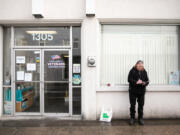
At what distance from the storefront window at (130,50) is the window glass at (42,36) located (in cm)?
140

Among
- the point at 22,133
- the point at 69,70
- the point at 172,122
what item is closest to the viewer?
the point at 22,133

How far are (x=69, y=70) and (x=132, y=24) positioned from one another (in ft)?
8.91

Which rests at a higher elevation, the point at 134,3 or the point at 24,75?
the point at 134,3

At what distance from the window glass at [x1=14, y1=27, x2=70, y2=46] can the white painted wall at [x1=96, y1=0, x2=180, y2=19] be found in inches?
54.5

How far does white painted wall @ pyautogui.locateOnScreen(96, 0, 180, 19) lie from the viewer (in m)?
5.01

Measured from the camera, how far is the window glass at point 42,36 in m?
5.39

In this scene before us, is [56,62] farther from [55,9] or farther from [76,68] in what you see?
[55,9]

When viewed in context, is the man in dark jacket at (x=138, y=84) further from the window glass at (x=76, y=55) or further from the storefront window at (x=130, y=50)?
the window glass at (x=76, y=55)

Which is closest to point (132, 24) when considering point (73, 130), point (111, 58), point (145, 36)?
point (145, 36)

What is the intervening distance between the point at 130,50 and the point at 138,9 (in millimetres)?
1361

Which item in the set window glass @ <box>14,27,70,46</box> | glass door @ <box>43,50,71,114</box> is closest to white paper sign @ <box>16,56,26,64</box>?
window glass @ <box>14,27,70,46</box>

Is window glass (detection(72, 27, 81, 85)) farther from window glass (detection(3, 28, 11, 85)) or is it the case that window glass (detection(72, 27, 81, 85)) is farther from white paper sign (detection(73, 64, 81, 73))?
window glass (detection(3, 28, 11, 85))

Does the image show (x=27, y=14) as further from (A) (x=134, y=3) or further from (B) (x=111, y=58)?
(A) (x=134, y=3)

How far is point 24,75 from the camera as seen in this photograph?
5395 mm
